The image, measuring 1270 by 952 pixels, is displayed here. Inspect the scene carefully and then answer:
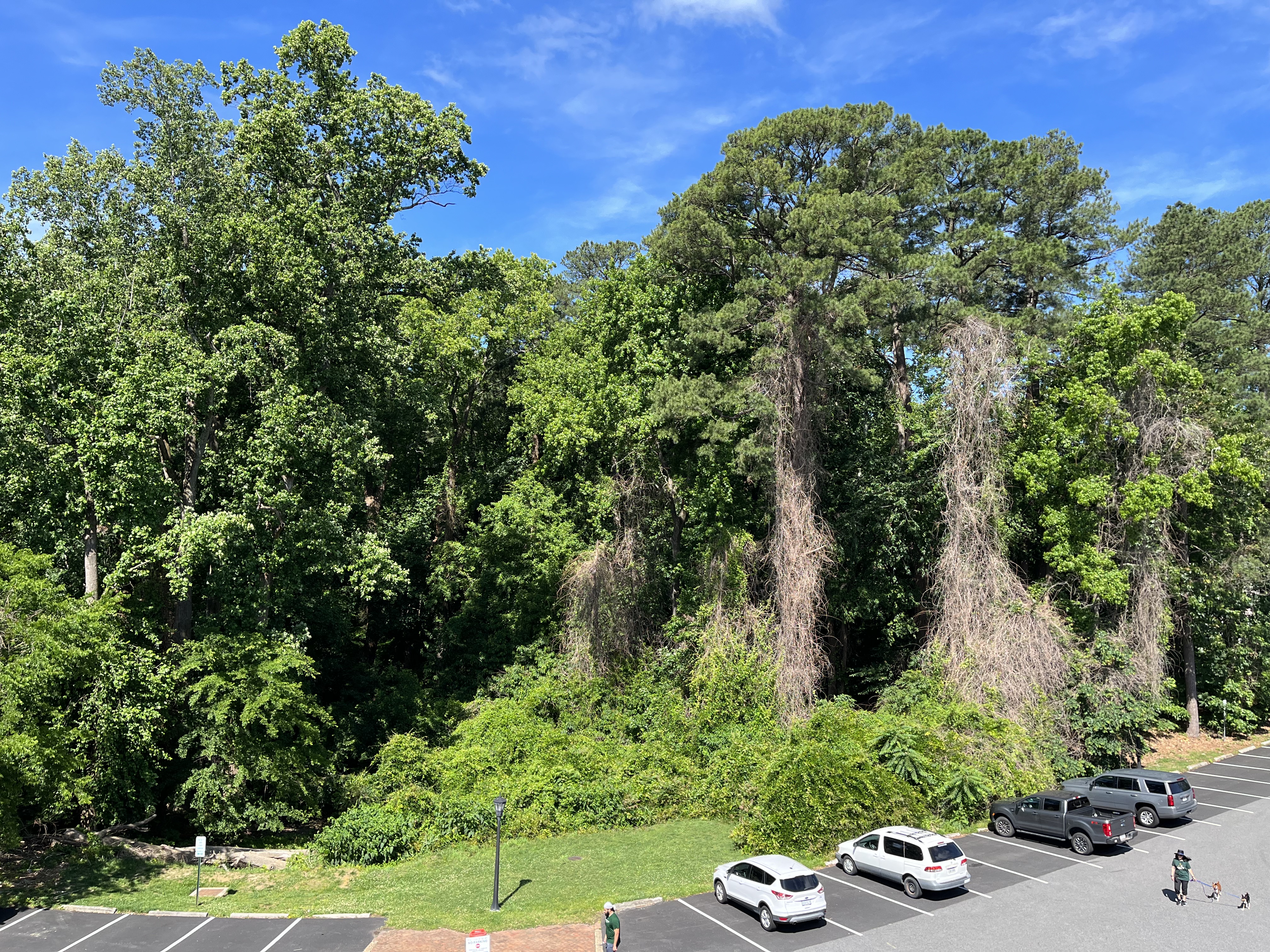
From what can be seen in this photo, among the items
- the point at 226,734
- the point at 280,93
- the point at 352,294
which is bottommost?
the point at 226,734

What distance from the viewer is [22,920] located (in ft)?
53.4

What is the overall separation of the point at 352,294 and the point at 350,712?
16396 millimetres

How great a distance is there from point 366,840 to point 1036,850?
17583 mm

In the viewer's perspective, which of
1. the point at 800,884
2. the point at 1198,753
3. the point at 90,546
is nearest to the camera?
the point at 800,884

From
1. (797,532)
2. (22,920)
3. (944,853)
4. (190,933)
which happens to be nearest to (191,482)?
(22,920)

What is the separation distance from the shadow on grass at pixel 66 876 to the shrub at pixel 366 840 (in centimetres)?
421

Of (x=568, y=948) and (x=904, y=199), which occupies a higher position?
(x=904, y=199)

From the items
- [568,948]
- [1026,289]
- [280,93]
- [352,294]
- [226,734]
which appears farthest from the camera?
[1026,289]

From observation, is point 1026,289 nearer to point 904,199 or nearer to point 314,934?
point 904,199

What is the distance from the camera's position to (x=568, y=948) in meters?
14.6

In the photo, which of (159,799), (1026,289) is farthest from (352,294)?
(1026,289)

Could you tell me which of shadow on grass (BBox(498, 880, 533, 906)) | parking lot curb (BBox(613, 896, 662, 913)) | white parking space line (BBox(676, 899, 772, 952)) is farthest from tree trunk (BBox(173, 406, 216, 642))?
parking lot curb (BBox(613, 896, 662, 913))

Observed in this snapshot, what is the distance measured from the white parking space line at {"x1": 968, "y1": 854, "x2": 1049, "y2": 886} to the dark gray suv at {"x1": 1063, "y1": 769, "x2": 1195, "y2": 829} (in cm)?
396

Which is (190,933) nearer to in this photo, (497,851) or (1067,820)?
(497,851)
